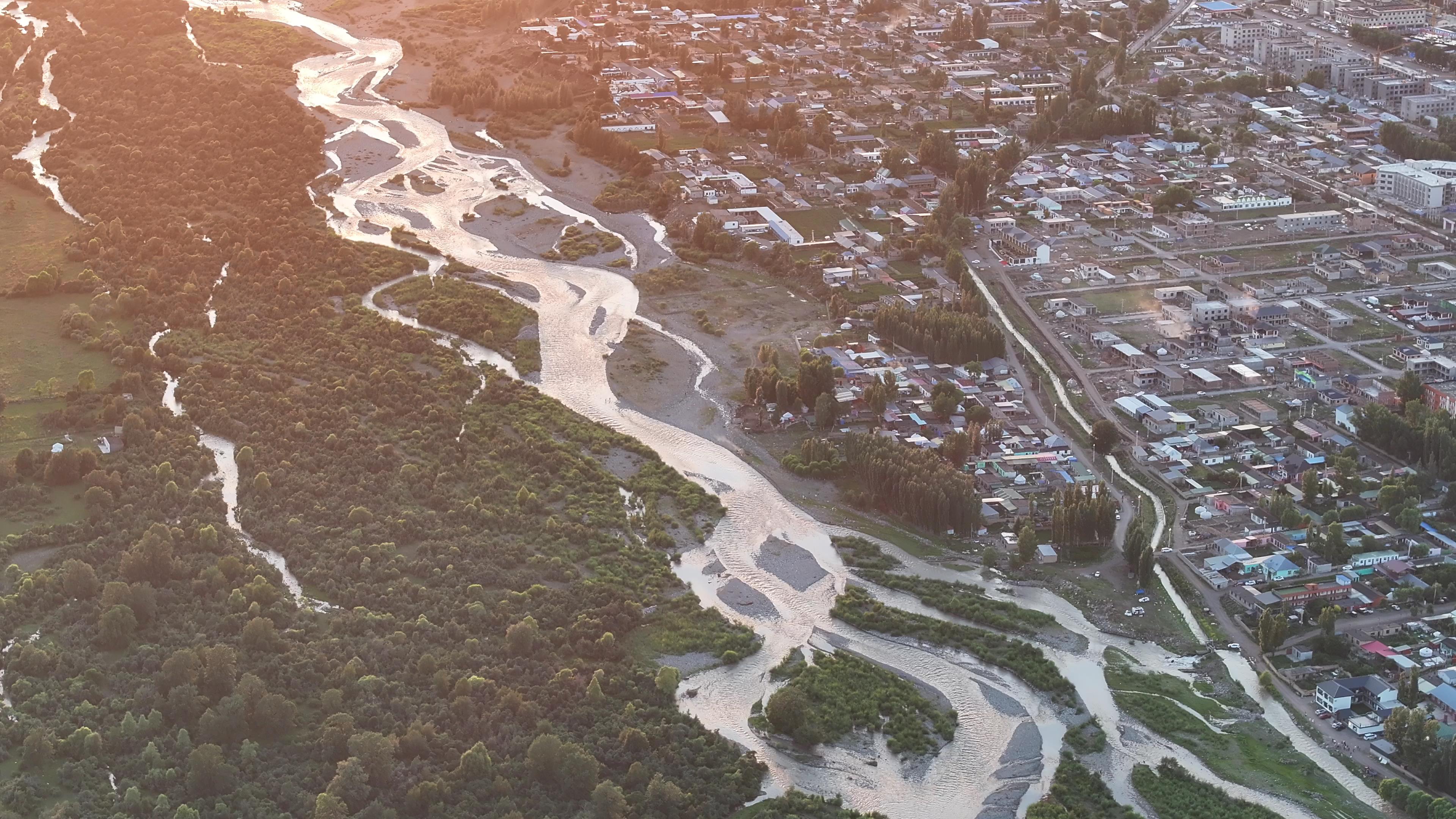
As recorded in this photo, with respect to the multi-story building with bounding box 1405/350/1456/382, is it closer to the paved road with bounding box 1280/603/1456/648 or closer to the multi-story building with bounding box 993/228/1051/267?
the paved road with bounding box 1280/603/1456/648

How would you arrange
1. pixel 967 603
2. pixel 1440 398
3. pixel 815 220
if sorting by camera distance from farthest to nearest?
pixel 815 220 < pixel 1440 398 < pixel 967 603

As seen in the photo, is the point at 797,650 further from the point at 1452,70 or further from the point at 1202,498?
the point at 1452,70

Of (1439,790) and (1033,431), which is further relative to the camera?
(1033,431)

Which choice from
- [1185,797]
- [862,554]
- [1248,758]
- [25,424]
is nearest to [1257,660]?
[1248,758]

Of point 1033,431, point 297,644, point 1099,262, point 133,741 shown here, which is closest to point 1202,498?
point 1033,431

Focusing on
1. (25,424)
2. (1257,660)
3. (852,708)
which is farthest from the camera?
(25,424)

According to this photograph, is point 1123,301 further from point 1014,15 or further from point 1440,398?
point 1014,15

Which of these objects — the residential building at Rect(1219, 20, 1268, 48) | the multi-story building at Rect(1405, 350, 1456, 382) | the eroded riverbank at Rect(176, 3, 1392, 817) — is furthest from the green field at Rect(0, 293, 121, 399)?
the residential building at Rect(1219, 20, 1268, 48)
